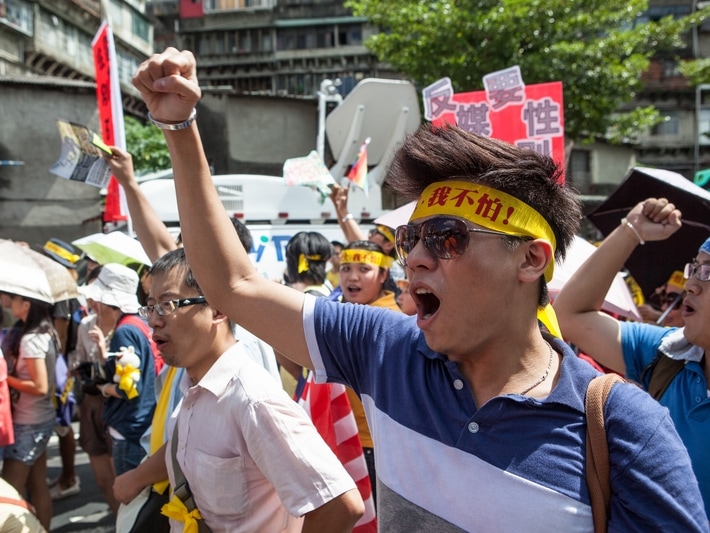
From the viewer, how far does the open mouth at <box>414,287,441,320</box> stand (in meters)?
1.46

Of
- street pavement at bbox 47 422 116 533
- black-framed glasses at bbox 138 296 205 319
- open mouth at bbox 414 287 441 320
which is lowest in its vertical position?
street pavement at bbox 47 422 116 533

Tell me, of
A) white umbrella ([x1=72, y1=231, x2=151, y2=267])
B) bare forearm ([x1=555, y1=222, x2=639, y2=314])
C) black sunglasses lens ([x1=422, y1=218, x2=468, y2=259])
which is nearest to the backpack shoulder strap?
bare forearm ([x1=555, y1=222, x2=639, y2=314])

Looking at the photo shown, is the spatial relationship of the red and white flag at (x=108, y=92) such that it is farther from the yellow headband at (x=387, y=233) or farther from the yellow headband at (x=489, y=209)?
the yellow headband at (x=489, y=209)

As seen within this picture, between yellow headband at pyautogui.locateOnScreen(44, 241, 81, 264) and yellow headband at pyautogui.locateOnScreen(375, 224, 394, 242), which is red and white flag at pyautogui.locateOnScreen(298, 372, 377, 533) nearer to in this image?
yellow headband at pyautogui.locateOnScreen(375, 224, 394, 242)

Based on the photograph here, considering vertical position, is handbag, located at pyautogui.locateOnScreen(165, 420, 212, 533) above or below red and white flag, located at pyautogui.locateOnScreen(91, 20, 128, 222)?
below

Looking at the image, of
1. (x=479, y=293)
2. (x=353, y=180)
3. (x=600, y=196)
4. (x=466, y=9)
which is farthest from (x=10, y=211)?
(x=600, y=196)

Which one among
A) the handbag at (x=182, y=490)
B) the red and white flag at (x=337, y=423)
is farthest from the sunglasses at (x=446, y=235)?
the red and white flag at (x=337, y=423)

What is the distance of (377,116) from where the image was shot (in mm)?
11773

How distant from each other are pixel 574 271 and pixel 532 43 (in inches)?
559

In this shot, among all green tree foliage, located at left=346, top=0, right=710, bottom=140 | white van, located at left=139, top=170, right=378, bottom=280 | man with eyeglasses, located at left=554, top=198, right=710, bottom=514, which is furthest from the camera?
green tree foliage, located at left=346, top=0, right=710, bottom=140

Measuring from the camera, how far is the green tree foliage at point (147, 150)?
18.9 metres

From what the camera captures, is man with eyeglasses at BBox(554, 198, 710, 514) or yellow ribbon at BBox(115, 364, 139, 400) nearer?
man with eyeglasses at BBox(554, 198, 710, 514)

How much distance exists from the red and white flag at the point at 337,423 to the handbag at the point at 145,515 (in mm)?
921

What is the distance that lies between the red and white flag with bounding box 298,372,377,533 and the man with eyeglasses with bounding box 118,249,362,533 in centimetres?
89
